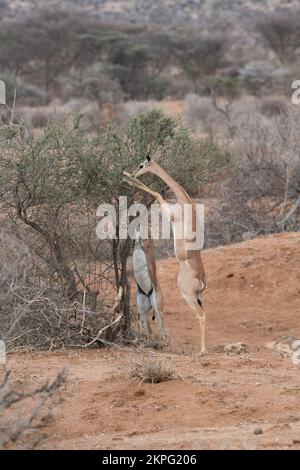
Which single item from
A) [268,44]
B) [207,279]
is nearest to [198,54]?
[268,44]

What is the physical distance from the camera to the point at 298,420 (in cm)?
559

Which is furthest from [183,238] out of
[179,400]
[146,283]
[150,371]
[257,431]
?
[257,431]

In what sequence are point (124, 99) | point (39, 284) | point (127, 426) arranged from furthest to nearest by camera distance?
1. point (124, 99)
2. point (39, 284)
3. point (127, 426)

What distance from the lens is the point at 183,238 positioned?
8.36 m

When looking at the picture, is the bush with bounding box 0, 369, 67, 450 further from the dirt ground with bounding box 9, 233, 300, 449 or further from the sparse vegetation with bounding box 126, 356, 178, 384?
the sparse vegetation with bounding box 126, 356, 178, 384

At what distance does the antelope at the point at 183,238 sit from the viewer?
320 inches

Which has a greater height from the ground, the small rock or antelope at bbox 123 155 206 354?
antelope at bbox 123 155 206 354

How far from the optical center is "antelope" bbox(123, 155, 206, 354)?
8.12 m

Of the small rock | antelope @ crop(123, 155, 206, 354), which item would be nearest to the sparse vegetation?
the small rock

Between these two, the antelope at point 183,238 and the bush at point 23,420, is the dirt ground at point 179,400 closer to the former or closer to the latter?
the bush at point 23,420

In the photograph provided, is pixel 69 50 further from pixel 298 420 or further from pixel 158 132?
pixel 298 420

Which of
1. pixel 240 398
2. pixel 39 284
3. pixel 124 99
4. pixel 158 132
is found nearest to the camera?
pixel 240 398

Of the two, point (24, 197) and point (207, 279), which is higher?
point (24, 197)
